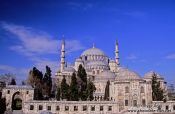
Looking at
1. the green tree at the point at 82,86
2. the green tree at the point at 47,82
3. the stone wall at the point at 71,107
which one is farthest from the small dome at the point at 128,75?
the green tree at the point at 47,82

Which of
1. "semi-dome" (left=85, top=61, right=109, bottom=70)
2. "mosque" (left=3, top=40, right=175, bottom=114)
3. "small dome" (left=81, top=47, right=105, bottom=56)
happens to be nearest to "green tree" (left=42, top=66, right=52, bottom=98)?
"mosque" (left=3, top=40, right=175, bottom=114)

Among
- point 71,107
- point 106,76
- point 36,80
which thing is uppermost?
point 106,76

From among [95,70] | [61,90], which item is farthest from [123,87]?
[95,70]

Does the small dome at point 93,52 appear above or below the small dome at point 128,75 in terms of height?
above

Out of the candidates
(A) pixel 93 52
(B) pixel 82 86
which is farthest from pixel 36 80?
(A) pixel 93 52

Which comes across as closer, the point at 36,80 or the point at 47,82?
the point at 36,80

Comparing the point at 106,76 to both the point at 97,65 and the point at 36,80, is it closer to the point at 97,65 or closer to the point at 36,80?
the point at 97,65

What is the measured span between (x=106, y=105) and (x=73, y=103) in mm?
4846

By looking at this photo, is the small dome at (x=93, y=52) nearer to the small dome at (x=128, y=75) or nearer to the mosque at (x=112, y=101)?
the mosque at (x=112, y=101)

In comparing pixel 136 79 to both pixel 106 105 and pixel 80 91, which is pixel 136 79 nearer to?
pixel 106 105

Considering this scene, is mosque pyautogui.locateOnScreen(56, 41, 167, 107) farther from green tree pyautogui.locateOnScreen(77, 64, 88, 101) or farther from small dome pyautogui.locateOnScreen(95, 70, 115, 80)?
green tree pyautogui.locateOnScreen(77, 64, 88, 101)

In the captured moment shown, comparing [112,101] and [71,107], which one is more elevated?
[112,101]

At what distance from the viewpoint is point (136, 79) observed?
44594 mm

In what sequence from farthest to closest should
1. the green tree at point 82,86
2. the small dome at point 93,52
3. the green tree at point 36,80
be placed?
1. the small dome at point 93,52
2. the green tree at point 36,80
3. the green tree at point 82,86
